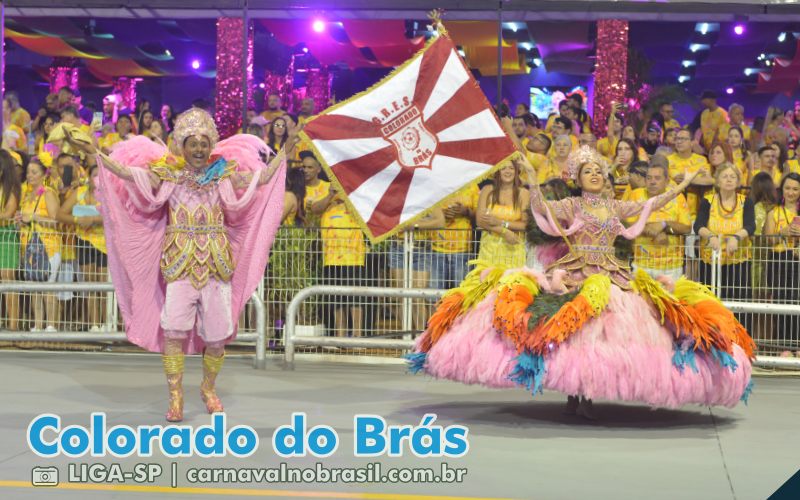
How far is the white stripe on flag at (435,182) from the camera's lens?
9.53 meters

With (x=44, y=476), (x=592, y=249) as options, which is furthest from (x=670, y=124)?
(x=44, y=476)

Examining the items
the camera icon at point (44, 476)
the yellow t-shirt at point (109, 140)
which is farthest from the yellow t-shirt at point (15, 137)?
the camera icon at point (44, 476)

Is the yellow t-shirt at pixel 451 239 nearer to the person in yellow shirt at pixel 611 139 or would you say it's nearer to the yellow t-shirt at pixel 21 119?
the person in yellow shirt at pixel 611 139

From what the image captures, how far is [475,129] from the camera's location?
9508mm

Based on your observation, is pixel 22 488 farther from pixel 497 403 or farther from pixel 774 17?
pixel 774 17

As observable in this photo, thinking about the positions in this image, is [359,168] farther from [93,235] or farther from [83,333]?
[83,333]

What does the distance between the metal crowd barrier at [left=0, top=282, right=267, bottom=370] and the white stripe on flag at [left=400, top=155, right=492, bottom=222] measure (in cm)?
177

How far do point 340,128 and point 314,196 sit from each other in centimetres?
184

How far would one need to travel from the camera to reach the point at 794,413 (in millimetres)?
8641

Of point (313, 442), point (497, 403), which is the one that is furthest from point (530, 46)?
point (313, 442)

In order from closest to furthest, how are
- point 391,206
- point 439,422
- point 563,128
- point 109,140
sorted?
point 439,422 → point 391,206 → point 563,128 → point 109,140

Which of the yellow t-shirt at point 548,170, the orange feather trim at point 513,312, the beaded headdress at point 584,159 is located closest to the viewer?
the orange feather trim at point 513,312

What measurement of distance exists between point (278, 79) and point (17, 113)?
690cm

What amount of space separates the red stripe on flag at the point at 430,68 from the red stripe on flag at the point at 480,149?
369 millimetres
